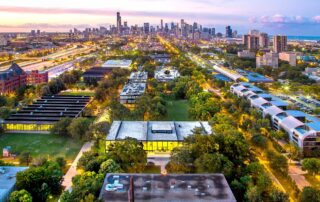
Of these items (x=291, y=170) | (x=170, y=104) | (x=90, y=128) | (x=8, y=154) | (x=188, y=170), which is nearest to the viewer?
(x=188, y=170)

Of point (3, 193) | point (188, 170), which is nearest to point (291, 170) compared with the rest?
point (188, 170)

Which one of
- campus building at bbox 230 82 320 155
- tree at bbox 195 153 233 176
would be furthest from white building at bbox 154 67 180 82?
tree at bbox 195 153 233 176

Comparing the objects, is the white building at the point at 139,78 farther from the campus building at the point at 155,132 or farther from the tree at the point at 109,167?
the tree at the point at 109,167

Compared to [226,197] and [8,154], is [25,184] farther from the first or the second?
[226,197]

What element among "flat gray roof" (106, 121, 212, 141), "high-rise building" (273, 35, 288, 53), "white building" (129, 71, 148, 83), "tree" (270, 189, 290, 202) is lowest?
"tree" (270, 189, 290, 202)

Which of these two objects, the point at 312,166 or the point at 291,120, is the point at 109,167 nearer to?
the point at 312,166

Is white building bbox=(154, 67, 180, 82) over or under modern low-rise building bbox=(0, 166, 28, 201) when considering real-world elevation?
over

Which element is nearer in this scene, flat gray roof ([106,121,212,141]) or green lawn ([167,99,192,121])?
flat gray roof ([106,121,212,141])

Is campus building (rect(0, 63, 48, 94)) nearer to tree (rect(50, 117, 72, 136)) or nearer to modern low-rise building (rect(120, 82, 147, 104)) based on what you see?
modern low-rise building (rect(120, 82, 147, 104))
